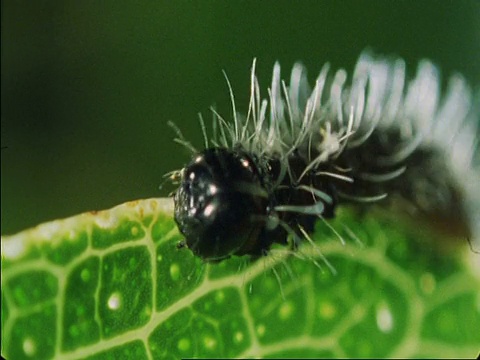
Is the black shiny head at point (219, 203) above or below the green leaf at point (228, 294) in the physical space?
above

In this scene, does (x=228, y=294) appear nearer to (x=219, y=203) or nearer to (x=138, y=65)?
(x=219, y=203)

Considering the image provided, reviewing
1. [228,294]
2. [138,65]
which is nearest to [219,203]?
[228,294]

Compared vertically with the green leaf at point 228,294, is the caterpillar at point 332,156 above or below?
above

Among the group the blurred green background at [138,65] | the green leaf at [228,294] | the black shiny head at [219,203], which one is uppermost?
the blurred green background at [138,65]

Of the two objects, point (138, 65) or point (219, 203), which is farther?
point (138, 65)
